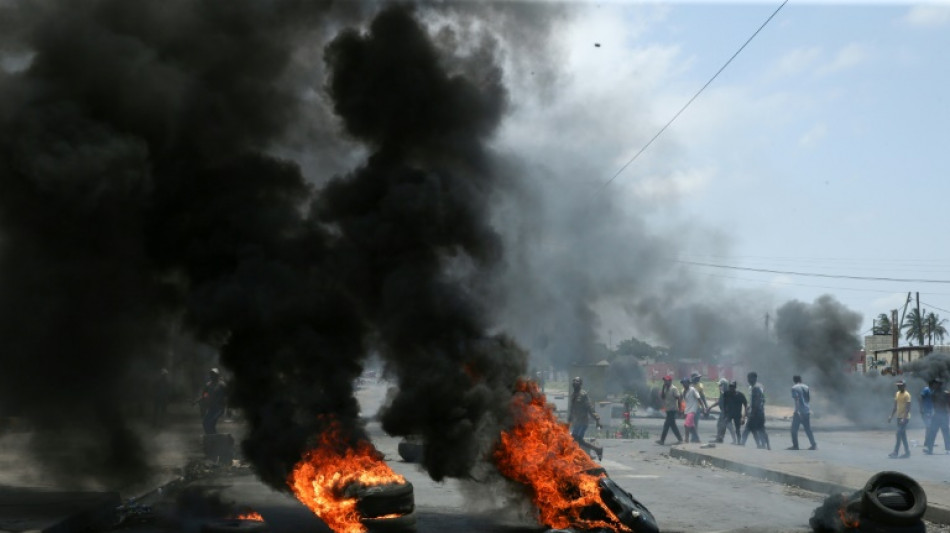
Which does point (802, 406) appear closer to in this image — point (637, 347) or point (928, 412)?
point (928, 412)

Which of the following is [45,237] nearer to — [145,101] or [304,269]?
[145,101]

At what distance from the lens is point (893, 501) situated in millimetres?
8531

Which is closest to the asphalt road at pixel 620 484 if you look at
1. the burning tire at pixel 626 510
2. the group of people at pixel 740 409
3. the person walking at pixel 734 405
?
the group of people at pixel 740 409

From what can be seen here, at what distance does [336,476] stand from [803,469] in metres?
8.93

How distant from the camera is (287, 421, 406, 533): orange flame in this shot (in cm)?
853

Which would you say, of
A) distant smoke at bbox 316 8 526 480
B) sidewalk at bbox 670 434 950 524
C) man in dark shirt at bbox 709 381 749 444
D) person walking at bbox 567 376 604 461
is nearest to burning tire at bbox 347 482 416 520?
distant smoke at bbox 316 8 526 480

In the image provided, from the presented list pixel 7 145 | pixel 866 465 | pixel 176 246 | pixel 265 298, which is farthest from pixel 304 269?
pixel 866 465

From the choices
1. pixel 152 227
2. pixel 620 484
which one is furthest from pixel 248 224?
pixel 620 484

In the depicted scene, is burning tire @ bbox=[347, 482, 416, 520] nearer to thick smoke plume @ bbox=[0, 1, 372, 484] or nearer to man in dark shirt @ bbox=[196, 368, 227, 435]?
thick smoke plume @ bbox=[0, 1, 372, 484]

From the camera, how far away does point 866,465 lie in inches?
633

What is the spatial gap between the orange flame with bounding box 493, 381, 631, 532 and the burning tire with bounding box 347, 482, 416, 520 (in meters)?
1.11

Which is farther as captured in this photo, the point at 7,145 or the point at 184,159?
the point at 184,159

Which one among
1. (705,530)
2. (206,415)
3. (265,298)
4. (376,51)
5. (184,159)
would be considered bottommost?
(705,530)

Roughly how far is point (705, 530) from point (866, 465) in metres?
7.61
